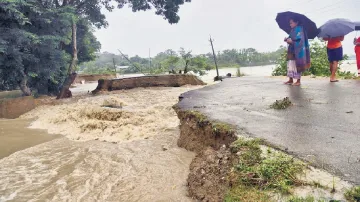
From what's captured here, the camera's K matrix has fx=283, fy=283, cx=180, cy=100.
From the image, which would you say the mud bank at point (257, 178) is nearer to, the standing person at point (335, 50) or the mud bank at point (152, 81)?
the standing person at point (335, 50)

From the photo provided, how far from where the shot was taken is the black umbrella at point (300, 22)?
713 centimetres

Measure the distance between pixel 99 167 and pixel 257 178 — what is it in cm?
310

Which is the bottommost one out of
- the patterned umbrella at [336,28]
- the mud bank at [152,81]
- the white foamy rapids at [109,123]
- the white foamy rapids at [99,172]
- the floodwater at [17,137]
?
the floodwater at [17,137]

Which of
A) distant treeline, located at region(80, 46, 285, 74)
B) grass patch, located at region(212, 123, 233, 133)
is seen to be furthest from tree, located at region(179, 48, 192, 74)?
grass patch, located at region(212, 123, 233, 133)

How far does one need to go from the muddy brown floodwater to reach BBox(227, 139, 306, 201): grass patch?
2.51 feet

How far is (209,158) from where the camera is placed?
10.7 ft

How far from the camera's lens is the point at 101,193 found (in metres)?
3.58

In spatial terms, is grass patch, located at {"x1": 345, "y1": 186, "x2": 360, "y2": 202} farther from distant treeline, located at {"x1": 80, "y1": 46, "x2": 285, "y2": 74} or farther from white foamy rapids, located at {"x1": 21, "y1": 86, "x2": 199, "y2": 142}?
distant treeline, located at {"x1": 80, "y1": 46, "x2": 285, "y2": 74}

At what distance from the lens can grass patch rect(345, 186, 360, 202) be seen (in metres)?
1.76

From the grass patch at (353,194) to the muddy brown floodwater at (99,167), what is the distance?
1.51 meters

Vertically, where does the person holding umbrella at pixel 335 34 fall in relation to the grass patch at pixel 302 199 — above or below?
above

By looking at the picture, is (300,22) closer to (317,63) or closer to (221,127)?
(221,127)

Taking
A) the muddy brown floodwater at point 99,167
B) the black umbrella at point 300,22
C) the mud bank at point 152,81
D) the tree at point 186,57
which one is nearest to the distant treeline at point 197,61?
the tree at point 186,57

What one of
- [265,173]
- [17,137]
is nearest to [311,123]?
[265,173]
